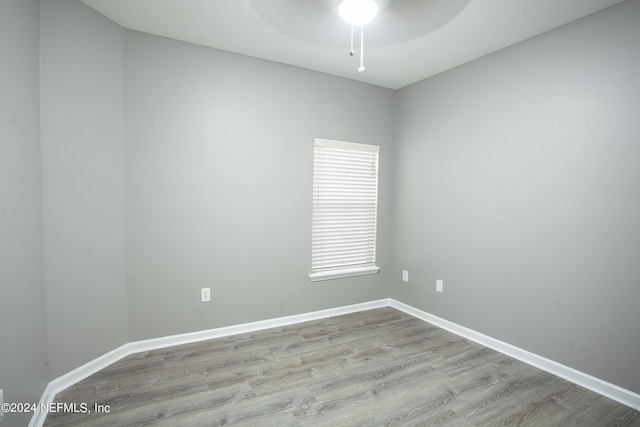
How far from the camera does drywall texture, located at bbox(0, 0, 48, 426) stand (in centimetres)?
145

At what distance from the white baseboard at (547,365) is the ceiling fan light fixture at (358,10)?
2.90 m

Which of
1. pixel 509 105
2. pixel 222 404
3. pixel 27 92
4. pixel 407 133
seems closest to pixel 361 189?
pixel 407 133

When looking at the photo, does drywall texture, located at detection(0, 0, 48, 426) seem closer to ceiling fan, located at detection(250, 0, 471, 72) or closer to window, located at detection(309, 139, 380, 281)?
ceiling fan, located at detection(250, 0, 471, 72)

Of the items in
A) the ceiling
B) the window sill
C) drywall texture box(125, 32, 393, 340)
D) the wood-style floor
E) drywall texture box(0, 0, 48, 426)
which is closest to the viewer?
drywall texture box(0, 0, 48, 426)

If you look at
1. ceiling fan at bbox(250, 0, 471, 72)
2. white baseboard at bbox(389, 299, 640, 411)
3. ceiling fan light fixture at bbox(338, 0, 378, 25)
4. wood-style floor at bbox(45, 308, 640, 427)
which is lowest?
wood-style floor at bbox(45, 308, 640, 427)

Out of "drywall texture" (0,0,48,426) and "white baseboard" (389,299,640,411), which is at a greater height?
"drywall texture" (0,0,48,426)

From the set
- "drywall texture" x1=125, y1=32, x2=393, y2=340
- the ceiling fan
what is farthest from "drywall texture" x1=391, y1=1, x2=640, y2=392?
"drywall texture" x1=125, y1=32, x2=393, y2=340

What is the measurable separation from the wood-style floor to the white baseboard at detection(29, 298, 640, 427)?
6cm

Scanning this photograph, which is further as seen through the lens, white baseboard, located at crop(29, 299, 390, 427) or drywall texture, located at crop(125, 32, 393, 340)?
drywall texture, located at crop(125, 32, 393, 340)

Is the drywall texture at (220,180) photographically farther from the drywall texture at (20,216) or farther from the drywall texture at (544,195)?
the drywall texture at (544,195)

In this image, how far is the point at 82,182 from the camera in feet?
7.00

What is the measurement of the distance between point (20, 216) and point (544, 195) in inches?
139

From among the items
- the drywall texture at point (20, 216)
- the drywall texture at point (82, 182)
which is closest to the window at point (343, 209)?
the drywall texture at point (82, 182)

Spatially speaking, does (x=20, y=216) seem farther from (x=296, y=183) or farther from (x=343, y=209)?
(x=343, y=209)
